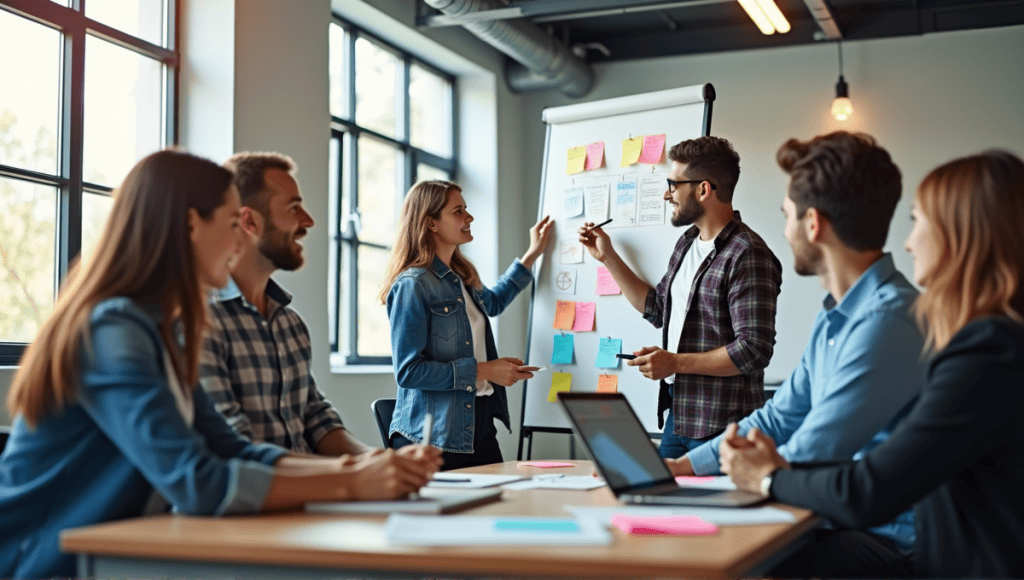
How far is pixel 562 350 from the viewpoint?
3.97 metres

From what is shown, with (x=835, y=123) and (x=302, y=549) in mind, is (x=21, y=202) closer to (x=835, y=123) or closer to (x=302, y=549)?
(x=302, y=549)

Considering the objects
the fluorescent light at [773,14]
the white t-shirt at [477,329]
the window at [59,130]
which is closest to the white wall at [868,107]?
the fluorescent light at [773,14]

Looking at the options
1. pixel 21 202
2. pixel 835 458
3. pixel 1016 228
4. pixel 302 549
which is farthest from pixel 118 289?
pixel 21 202

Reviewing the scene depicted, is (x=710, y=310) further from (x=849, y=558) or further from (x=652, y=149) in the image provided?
(x=849, y=558)

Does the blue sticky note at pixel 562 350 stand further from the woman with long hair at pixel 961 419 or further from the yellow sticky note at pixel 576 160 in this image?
the woman with long hair at pixel 961 419

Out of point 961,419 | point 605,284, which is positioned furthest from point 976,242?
point 605,284

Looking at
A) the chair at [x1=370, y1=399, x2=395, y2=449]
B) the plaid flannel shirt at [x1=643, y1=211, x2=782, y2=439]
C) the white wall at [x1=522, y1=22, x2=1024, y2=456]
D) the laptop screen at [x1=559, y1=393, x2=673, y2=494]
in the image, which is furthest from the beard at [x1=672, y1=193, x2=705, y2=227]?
the white wall at [x1=522, y1=22, x2=1024, y2=456]

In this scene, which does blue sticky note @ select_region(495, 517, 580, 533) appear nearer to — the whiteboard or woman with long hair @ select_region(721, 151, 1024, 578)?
woman with long hair @ select_region(721, 151, 1024, 578)

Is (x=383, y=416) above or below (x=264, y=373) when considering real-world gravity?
below

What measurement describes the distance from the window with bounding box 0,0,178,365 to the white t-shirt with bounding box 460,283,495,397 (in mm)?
1472

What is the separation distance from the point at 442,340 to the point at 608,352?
836mm

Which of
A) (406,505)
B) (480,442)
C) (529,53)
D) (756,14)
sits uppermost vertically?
(529,53)

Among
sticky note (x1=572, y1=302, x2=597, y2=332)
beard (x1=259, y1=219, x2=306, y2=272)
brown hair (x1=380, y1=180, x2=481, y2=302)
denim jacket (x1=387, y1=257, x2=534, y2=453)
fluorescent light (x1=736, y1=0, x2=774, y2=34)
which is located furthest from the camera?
fluorescent light (x1=736, y1=0, x2=774, y2=34)

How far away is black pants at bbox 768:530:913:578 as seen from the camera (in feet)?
5.52
